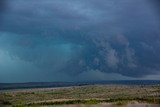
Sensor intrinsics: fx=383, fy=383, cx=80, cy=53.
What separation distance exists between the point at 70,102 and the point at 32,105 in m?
5.52

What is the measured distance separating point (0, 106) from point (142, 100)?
20.1m

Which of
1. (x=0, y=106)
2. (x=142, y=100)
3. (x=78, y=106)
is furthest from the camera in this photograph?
(x=142, y=100)

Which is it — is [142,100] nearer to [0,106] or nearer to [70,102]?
[70,102]

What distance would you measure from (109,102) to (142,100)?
16.3 feet

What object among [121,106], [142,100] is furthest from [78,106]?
[142,100]

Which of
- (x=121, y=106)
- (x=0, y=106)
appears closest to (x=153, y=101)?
(x=121, y=106)

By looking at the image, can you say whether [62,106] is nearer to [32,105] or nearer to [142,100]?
[32,105]

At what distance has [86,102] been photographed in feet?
175

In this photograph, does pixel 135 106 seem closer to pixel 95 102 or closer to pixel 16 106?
pixel 95 102

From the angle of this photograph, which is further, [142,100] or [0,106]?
[142,100]

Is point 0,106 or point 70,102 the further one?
point 70,102

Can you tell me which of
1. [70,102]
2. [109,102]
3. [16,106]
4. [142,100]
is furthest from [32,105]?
[142,100]

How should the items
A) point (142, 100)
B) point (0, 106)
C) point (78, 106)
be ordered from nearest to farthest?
point (0, 106) → point (78, 106) → point (142, 100)

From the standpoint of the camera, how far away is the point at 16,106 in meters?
52.2
